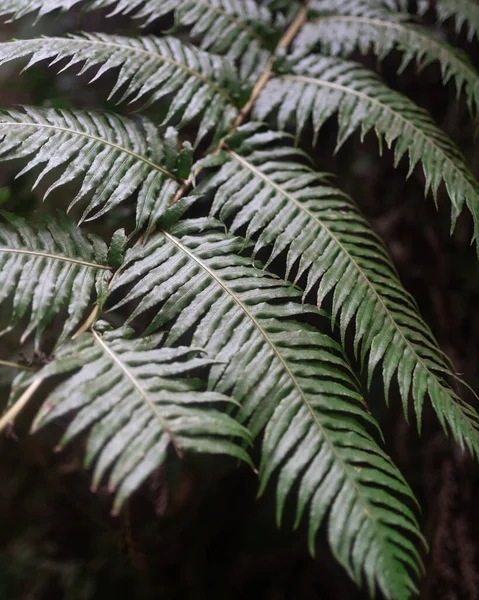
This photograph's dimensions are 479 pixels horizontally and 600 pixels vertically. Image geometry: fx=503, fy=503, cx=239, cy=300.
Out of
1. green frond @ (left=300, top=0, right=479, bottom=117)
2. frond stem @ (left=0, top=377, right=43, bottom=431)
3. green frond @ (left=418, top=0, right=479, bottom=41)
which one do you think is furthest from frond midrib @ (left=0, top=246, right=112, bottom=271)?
green frond @ (left=418, top=0, right=479, bottom=41)

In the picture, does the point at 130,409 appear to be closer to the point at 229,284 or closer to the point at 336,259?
the point at 229,284

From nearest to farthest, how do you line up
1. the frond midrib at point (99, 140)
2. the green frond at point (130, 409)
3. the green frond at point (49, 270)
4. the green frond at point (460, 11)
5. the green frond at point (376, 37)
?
the green frond at point (130, 409) → the green frond at point (49, 270) → the frond midrib at point (99, 140) → the green frond at point (376, 37) → the green frond at point (460, 11)

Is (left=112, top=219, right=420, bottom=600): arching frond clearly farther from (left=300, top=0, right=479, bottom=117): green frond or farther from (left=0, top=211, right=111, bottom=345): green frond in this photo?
(left=300, top=0, right=479, bottom=117): green frond

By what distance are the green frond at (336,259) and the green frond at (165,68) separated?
12 centimetres

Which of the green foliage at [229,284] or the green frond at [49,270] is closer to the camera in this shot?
the green foliage at [229,284]

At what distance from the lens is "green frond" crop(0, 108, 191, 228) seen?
103 cm

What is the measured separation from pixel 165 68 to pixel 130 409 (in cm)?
90

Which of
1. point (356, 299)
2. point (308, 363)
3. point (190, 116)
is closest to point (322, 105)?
point (190, 116)

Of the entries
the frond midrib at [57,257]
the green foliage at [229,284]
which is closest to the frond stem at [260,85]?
the green foliage at [229,284]

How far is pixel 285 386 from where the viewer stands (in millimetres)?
897

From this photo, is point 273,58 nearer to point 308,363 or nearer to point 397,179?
point 397,179

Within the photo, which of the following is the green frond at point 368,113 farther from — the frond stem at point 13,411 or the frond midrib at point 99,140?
the frond stem at point 13,411

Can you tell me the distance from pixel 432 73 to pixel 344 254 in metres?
1.24

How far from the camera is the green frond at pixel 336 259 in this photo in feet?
3.18
